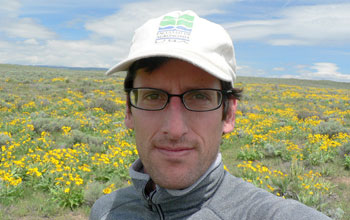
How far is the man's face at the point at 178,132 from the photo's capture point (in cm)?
151

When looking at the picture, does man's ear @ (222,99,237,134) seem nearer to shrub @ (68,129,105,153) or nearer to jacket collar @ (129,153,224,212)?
jacket collar @ (129,153,224,212)

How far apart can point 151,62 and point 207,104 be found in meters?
0.39

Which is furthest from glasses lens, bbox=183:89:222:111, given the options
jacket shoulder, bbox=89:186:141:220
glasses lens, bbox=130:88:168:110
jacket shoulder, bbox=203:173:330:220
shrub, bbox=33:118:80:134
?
shrub, bbox=33:118:80:134

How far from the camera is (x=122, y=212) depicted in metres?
1.95

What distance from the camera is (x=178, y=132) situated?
4.86 ft

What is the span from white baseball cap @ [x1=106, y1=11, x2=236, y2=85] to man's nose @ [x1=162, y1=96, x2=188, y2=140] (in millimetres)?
259

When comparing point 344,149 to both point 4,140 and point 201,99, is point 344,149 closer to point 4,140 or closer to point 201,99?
point 201,99

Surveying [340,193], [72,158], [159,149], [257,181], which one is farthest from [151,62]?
[72,158]

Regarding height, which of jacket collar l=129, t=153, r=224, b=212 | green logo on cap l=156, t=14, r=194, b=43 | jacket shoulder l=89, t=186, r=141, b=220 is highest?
green logo on cap l=156, t=14, r=194, b=43

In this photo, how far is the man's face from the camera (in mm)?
1511

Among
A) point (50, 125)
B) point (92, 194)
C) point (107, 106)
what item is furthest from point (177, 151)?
point (107, 106)

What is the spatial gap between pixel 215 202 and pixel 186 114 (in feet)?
1.72

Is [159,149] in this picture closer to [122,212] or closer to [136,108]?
[136,108]

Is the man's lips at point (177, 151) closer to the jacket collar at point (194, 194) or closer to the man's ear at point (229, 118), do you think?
the jacket collar at point (194, 194)
